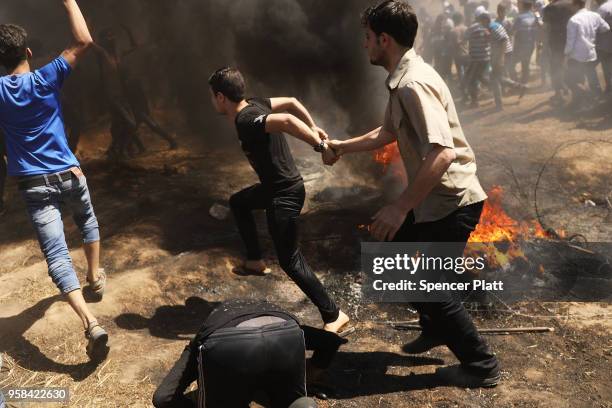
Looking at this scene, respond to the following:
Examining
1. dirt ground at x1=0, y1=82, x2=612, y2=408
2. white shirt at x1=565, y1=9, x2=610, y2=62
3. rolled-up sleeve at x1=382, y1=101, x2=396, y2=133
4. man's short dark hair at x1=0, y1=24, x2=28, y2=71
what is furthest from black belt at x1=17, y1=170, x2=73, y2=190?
white shirt at x1=565, y1=9, x2=610, y2=62

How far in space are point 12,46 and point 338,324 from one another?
10.0 feet

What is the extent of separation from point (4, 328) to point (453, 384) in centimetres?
351

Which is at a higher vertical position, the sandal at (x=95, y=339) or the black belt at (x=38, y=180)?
the black belt at (x=38, y=180)

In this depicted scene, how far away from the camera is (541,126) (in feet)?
32.2

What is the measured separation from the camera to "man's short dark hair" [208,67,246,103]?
3.92 meters

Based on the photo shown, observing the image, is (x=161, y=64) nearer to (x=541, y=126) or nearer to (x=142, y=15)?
(x=142, y=15)

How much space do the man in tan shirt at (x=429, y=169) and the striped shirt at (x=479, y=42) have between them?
903 cm

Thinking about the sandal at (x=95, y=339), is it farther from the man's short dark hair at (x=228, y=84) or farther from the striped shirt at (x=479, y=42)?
the striped shirt at (x=479, y=42)

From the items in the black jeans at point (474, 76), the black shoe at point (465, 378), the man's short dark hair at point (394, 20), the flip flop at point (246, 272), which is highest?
the man's short dark hair at point (394, 20)

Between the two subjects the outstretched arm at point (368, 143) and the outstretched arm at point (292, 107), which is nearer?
the outstretched arm at point (368, 143)

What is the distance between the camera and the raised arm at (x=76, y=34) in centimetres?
360

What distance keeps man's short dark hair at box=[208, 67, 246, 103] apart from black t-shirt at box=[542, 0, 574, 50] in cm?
902

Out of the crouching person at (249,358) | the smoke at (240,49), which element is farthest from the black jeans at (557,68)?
the crouching person at (249,358)

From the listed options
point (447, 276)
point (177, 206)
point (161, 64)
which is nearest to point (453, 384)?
point (447, 276)
